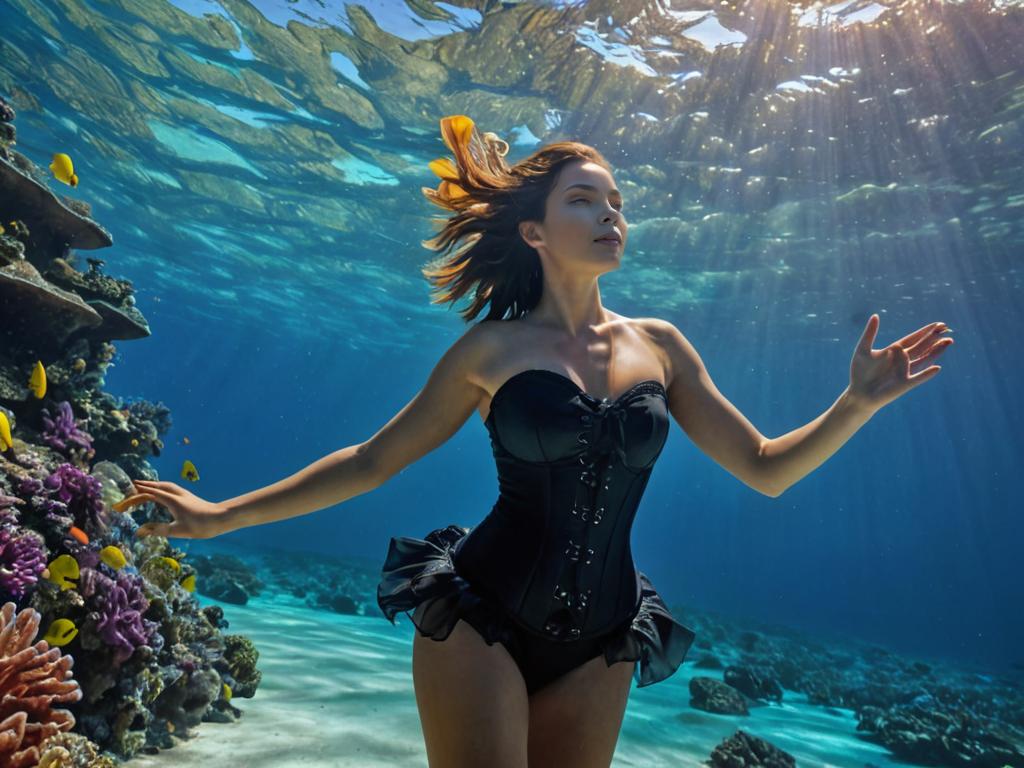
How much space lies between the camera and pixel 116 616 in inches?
184

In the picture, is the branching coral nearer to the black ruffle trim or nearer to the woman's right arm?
the woman's right arm

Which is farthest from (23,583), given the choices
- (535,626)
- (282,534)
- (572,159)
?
(282,534)

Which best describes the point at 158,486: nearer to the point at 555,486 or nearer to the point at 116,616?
the point at 555,486

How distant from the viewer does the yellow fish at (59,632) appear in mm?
4195

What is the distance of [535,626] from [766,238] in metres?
21.8

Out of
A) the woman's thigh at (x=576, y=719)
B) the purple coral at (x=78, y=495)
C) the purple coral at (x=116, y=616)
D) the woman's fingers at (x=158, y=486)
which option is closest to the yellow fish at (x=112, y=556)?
the purple coral at (x=116, y=616)

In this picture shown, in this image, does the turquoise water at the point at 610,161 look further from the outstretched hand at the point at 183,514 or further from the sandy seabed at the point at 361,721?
the outstretched hand at the point at 183,514

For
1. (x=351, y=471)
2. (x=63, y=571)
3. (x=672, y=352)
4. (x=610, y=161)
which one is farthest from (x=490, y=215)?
(x=610, y=161)

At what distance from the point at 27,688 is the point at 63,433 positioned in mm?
3850

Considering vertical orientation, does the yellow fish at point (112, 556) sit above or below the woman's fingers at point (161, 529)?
below

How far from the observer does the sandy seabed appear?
514 cm

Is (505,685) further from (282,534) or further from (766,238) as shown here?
(282,534)

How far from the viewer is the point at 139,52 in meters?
15.9

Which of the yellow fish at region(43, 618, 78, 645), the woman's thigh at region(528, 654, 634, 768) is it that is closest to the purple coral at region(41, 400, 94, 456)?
the yellow fish at region(43, 618, 78, 645)
